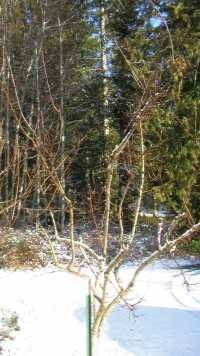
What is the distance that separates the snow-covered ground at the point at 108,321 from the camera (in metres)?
5.69

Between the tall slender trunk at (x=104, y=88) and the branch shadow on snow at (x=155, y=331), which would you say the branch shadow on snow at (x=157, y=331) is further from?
the tall slender trunk at (x=104, y=88)

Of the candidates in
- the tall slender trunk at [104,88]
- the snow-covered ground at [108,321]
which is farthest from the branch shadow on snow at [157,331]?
the tall slender trunk at [104,88]

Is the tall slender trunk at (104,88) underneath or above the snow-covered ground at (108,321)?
above

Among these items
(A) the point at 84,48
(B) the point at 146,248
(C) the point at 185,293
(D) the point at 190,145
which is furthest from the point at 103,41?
(C) the point at 185,293

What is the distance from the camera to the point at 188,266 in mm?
9219

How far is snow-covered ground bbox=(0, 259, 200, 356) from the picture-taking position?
569 centimetres

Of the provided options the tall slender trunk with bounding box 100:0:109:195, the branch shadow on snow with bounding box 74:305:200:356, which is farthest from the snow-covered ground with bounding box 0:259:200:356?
the tall slender trunk with bounding box 100:0:109:195

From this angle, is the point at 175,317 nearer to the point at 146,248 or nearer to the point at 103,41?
the point at 146,248

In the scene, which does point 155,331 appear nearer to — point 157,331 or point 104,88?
point 157,331

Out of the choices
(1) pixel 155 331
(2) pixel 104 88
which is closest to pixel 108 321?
(1) pixel 155 331

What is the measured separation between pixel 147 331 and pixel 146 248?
4.91 m

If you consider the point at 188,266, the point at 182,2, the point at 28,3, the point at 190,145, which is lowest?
the point at 188,266

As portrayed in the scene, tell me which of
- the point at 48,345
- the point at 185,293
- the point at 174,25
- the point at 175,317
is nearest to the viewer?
the point at 48,345

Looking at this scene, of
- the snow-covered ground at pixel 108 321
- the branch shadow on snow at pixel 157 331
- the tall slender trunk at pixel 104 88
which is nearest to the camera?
the branch shadow on snow at pixel 157 331
